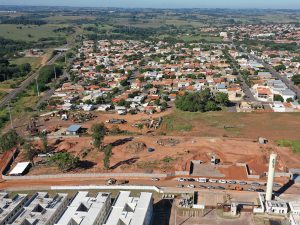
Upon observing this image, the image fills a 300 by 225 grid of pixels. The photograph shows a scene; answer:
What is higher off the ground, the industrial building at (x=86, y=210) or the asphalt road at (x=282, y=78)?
the industrial building at (x=86, y=210)

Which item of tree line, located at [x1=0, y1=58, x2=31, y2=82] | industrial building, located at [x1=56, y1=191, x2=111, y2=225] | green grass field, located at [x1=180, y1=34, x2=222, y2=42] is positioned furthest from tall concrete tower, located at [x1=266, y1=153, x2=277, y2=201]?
green grass field, located at [x1=180, y1=34, x2=222, y2=42]

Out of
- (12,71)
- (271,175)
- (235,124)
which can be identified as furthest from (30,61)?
(271,175)

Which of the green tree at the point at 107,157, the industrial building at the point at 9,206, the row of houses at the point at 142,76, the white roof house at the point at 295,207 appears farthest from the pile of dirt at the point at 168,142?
the industrial building at the point at 9,206

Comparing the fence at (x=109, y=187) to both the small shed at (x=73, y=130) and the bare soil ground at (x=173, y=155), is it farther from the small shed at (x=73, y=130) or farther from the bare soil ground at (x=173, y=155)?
the small shed at (x=73, y=130)

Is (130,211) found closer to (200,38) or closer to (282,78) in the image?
(282,78)

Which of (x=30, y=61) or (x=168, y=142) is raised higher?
(x=168, y=142)

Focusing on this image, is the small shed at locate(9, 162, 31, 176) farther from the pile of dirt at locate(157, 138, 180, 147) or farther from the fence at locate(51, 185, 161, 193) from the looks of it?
the pile of dirt at locate(157, 138, 180, 147)

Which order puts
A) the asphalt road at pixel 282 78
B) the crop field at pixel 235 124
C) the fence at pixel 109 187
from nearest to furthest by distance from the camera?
1. the fence at pixel 109 187
2. the crop field at pixel 235 124
3. the asphalt road at pixel 282 78
